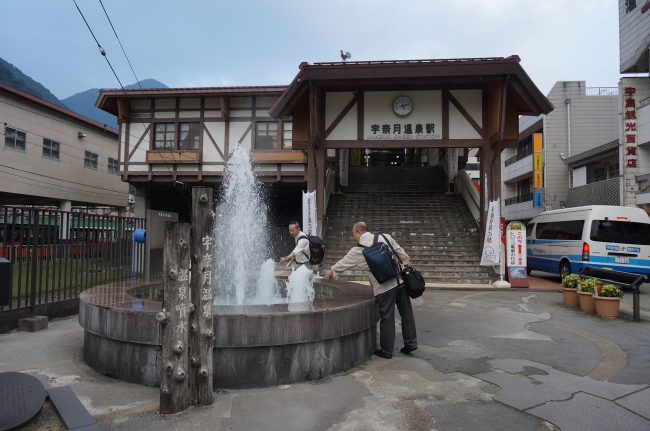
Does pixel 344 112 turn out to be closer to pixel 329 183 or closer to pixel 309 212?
pixel 309 212

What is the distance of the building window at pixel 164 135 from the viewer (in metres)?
18.7

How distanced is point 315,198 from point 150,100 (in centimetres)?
976

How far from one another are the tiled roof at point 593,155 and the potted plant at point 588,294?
14.8 meters

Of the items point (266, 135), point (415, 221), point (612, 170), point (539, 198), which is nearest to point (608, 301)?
point (415, 221)

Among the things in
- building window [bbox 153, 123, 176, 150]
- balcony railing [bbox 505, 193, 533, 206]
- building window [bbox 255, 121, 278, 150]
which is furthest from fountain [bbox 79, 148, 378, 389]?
balcony railing [bbox 505, 193, 533, 206]

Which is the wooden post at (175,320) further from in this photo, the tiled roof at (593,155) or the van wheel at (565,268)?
the tiled roof at (593,155)

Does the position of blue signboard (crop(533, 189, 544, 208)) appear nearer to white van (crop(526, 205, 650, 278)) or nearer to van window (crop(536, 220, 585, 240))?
van window (crop(536, 220, 585, 240))

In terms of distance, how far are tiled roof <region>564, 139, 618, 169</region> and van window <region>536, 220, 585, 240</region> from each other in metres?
8.34

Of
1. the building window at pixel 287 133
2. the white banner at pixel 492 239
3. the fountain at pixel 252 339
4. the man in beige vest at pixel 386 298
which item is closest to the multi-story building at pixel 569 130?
the white banner at pixel 492 239

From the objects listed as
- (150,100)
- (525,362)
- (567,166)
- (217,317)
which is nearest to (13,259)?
(217,317)

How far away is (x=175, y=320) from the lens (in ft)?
11.8

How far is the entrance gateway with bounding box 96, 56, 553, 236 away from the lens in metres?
13.0

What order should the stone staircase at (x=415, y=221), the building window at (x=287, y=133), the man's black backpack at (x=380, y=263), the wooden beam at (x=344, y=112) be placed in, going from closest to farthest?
the man's black backpack at (x=380, y=263), the stone staircase at (x=415, y=221), the wooden beam at (x=344, y=112), the building window at (x=287, y=133)

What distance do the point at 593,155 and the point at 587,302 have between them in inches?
666
